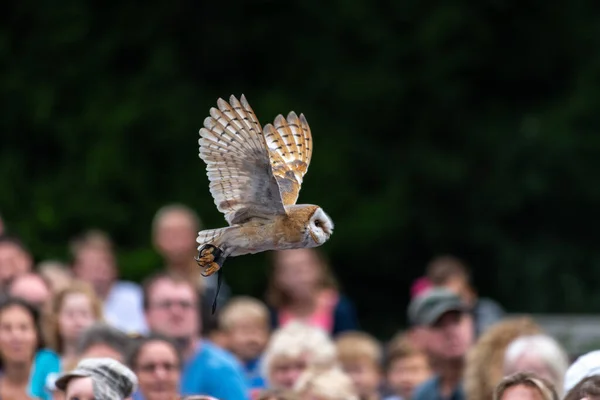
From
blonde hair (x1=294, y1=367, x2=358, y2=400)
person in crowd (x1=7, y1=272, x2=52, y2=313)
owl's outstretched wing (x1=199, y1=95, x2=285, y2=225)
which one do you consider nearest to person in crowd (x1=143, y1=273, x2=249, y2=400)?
blonde hair (x1=294, y1=367, x2=358, y2=400)

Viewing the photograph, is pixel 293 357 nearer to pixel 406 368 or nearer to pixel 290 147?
pixel 406 368

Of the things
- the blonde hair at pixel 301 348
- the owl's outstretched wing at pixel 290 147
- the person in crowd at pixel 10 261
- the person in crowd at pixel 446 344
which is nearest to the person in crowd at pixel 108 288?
the person in crowd at pixel 10 261

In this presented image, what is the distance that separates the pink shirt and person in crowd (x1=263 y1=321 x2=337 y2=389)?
1.63 meters

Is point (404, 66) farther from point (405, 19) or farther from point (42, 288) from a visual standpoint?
point (42, 288)

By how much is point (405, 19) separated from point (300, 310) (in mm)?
5560

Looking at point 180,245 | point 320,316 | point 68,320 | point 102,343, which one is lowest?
point 102,343

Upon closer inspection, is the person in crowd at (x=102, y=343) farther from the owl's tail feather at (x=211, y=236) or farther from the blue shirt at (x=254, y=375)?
the owl's tail feather at (x=211, y=236)

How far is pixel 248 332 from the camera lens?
26.5 ft

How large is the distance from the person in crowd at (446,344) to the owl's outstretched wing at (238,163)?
8.84ft

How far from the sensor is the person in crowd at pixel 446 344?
6793mm

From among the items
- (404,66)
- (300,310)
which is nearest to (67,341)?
(300,310)

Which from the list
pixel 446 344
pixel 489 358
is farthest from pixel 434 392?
pixel 489 358

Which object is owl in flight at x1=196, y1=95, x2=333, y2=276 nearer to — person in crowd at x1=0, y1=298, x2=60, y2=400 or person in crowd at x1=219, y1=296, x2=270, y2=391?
person in crowd at x1=0, y1=298, x2=60, y2=400

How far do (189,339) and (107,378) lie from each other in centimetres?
161
